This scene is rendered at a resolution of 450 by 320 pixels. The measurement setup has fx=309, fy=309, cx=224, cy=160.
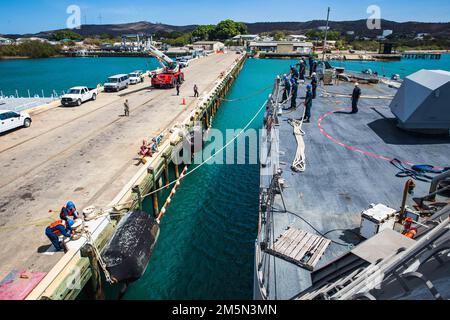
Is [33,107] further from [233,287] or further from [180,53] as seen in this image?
[180,53]

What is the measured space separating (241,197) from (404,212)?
37.0ft

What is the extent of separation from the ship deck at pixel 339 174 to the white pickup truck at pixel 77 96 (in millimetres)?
23310

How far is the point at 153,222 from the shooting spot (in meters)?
13.0

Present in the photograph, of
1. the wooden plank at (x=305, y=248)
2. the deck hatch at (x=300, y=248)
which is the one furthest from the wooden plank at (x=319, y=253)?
the wooden plank at (x=305, y=248)

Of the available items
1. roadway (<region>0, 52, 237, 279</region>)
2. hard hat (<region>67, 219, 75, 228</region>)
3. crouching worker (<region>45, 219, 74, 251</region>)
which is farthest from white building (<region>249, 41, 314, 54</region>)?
crouching worker (<region>45, 219, 74, 251</region>)

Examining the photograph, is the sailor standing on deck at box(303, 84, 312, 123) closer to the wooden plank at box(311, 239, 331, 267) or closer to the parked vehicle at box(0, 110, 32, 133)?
the wooden plank at box(311, 239, 331, 267)

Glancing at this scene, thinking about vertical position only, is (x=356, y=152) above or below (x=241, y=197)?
above

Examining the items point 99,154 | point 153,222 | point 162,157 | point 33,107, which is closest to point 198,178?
point 162,157

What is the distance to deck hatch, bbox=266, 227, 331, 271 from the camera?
8.54 m

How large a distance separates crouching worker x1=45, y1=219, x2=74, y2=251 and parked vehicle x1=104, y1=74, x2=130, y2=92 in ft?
110

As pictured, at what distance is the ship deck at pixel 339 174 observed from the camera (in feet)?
29.8

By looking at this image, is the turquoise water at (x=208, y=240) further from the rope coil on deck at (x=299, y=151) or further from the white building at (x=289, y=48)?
the white building at (x=289, y=48)
